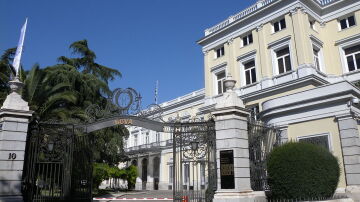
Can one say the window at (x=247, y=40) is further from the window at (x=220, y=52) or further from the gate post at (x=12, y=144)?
the gate post at (x=12, y=144)

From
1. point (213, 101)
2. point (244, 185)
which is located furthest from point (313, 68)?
point (244, 185)

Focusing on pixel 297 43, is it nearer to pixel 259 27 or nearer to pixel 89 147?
pixel 259 27

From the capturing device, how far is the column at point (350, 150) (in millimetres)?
12984

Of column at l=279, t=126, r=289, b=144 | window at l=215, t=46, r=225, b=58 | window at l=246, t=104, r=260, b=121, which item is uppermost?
window at l=215, t=46, r=225, b=58

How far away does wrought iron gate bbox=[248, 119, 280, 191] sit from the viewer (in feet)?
39.7

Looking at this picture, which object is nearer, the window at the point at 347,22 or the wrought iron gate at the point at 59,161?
the wrought iron gate at the point at 59,161

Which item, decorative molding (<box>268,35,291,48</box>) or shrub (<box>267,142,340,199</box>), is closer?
shrub (<box>267,142,340,199</box>)

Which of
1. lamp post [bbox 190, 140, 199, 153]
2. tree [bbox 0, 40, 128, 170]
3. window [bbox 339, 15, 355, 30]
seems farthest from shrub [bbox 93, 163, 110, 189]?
window [bbox 339, 15, 355, 30]

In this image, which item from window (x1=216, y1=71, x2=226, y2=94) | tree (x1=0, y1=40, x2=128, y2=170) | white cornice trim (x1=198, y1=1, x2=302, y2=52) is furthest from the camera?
window (x1=216, y1=71, x2=226, y2=94)

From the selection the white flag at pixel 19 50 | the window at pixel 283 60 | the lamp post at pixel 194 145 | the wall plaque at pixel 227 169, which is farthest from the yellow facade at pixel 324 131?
the window at pixel 283 60

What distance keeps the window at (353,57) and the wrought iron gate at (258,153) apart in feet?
54.6

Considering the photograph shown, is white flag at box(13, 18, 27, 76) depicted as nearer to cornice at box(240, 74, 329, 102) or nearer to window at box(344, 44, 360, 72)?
cornice at box(240, 74, 329, 102)

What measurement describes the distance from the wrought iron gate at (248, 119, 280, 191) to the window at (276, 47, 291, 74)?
1506 cm

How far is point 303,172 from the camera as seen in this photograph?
11438 millimetres
